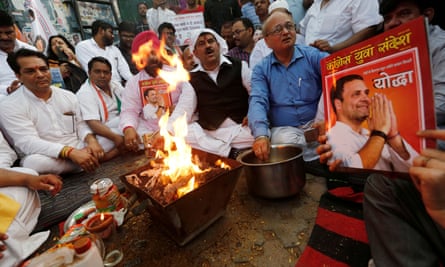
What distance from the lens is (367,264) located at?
1554mm

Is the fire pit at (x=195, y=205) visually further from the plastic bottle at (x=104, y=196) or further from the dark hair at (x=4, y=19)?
the dark hair at (x=4, y=19)

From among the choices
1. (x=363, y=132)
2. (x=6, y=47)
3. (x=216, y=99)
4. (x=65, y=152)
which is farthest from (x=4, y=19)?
(x=363, y=132)

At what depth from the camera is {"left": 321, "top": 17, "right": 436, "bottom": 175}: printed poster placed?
2.96ft

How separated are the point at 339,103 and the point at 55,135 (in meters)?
4.24

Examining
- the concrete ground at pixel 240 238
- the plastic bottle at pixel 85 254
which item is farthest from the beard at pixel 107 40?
the plastic bottle at pixel 85 254

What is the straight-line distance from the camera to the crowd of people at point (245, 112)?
117 centimetres

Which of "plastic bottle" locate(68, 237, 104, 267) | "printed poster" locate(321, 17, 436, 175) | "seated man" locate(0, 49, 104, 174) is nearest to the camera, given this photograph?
"printed poster" locate(321, 17, 436, 175)

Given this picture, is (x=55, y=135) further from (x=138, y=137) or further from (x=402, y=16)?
(x=402, y=16)

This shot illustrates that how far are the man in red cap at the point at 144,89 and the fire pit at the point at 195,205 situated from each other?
215cm

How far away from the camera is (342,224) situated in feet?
6.39

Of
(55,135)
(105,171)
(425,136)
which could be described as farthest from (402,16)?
(55,135)

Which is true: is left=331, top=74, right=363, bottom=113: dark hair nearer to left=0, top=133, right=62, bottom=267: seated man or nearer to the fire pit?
the fire pit

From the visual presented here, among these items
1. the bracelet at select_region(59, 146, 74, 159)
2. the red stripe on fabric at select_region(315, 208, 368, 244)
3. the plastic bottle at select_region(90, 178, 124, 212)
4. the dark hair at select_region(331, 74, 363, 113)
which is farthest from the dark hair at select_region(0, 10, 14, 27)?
the red stripe on fabric at select_region(315, 208, 368, 244)

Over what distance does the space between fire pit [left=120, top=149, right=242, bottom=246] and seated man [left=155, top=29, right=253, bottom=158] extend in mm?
1432
